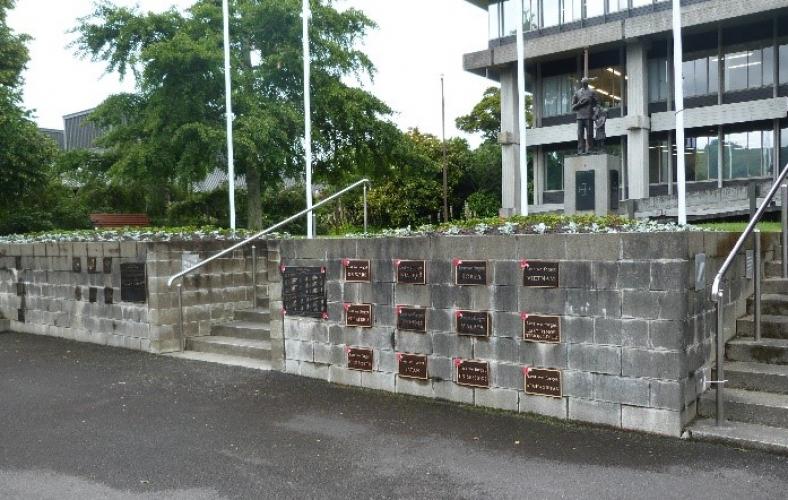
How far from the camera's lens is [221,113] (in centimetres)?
1969

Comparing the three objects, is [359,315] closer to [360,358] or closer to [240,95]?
[360,358]

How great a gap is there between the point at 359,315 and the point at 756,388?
12.9ft

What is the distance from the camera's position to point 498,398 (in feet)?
20.7

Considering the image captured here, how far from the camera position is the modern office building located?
24672mm

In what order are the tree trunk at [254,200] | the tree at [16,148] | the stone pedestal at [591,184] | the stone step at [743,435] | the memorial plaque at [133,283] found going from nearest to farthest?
the stone step at [743,435] < the memorial plaque at [133,283] < the stone pedestal at [591,184] < the tree at [16,148] < the tree trunk at [254,200]

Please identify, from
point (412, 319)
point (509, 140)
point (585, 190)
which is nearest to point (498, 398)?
point (412, 319)

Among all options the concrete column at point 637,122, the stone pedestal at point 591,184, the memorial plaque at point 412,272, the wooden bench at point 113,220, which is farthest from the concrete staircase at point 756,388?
the concrete column at point 637,122

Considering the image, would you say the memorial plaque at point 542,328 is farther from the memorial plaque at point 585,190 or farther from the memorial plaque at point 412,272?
the memorial plaque at point 585,190

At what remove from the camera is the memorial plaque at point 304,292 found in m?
7.73

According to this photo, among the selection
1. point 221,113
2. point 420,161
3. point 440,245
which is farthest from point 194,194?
point 440,245

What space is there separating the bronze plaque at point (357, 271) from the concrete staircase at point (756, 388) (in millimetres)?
3524

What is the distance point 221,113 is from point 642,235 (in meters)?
16.5

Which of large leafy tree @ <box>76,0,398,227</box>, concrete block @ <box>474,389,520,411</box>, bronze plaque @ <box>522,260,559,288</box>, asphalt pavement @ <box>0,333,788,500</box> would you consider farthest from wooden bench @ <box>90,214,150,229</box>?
bronze plaque @ <box>522,260,559,288</box>

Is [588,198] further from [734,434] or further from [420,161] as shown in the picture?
[420,161]
